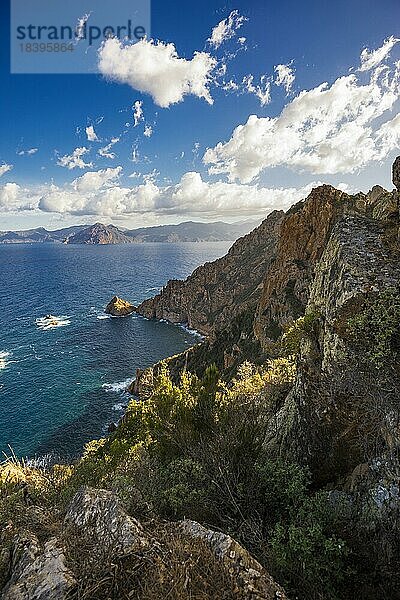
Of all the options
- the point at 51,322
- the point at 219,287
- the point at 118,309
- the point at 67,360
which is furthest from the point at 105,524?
the point at 219,287

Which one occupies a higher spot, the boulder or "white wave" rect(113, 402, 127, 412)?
the boulder

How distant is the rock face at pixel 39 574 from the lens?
482 cm

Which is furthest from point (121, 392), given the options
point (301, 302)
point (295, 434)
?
point (295, 434)

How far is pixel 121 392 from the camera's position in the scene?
52031 millimetres

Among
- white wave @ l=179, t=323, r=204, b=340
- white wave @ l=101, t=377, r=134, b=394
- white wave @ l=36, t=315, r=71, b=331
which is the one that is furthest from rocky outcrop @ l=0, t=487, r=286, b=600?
white wave @ l=36, t=315, r=71, b=331

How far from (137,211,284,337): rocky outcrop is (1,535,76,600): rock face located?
75306 millimetres

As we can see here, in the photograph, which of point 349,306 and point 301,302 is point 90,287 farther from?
point 349,306

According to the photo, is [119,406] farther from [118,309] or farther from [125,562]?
[118,309]

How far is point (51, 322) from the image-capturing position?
268 feet

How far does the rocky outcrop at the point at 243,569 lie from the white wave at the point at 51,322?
259 ft

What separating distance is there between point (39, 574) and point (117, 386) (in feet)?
167

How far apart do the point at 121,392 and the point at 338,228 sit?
152 ft

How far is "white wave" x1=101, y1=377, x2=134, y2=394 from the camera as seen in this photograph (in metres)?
52.8

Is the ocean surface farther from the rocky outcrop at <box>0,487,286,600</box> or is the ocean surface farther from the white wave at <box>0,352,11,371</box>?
the rocky outcrop at <box>0,487,286,600</box>
